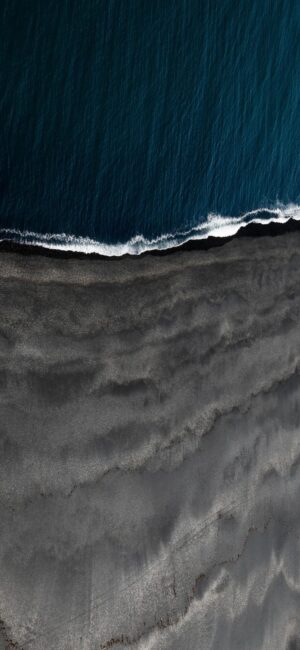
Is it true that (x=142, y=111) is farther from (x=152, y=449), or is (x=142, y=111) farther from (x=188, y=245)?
(x=152, y=449)

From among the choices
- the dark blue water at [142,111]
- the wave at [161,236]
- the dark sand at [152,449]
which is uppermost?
the dark blue water at [142,111]

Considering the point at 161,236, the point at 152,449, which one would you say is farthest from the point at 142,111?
the point at 152,449

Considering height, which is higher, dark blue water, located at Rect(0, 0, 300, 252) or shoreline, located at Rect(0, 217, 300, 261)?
dark blue water, located at Rect(0, 0, 300, 252)

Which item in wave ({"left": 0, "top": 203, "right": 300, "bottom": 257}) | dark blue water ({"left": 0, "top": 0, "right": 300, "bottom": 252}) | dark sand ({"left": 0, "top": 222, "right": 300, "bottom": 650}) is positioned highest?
dark blue water ({"left": 0, "top": 0, "right": 300, "bottom": 252})

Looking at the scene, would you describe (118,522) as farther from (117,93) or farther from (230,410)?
(117,93)

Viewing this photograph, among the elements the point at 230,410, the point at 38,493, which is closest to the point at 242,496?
the point at 230,410

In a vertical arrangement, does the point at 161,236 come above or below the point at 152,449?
above
